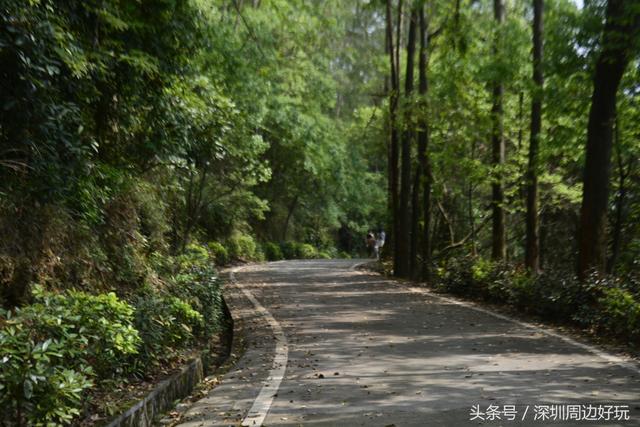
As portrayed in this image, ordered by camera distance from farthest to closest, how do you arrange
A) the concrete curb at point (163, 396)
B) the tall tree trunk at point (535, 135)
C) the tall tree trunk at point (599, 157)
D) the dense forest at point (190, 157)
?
the tall tree trunk at point (535, 135), the tall tree trunk at point (599, 157), the dense forest at point (190, 157), the concrete curb at point (163, 396)

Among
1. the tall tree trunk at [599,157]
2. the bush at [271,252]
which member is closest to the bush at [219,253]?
the bush at [271,252]

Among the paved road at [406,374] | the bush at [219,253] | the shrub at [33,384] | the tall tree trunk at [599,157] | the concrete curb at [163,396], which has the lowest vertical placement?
the concrete curb at [163,396]

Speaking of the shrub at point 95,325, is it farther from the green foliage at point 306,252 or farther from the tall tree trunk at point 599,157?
the green foliage at point 306,252

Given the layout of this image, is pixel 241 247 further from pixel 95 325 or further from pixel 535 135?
pixel 95 325

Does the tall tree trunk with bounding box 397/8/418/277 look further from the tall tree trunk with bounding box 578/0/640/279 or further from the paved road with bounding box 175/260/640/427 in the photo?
the tall tree trunk with bounding box 578/0/640/279

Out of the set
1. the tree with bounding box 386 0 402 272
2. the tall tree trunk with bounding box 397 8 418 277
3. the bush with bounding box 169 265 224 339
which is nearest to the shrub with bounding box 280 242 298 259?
the tree with bounding box 386 0 402 272

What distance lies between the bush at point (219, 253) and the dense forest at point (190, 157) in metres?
6.71

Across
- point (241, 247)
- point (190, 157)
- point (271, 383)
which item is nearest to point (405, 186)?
point (190, 157)

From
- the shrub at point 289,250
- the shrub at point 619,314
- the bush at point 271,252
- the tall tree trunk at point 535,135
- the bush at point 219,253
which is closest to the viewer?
the shrub at point 619,314

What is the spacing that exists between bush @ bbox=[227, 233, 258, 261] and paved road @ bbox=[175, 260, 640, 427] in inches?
755

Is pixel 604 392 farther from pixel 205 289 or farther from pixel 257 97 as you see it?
pixel 257 97

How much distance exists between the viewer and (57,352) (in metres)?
5.42

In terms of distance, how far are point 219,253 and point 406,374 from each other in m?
22.8

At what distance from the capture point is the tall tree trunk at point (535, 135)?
1567 cm
